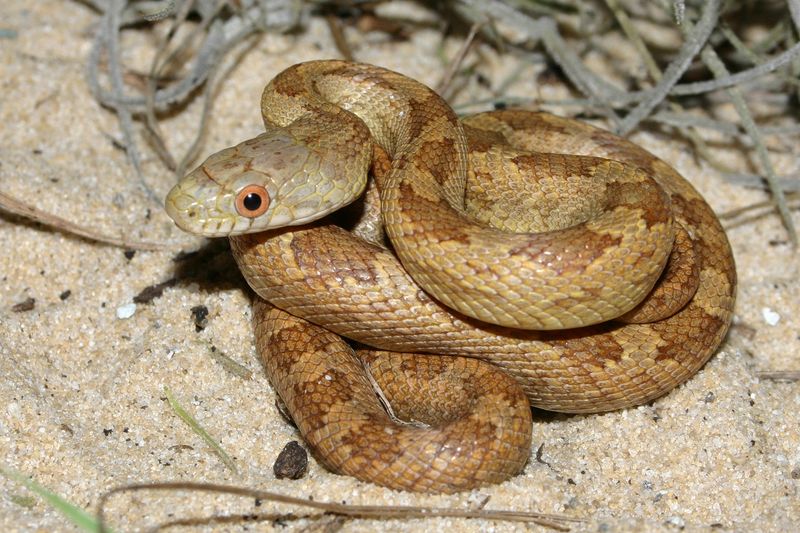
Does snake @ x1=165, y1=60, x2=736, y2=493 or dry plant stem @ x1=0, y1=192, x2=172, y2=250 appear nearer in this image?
snake @ x1=165, y1=60, x2=736, y2=493

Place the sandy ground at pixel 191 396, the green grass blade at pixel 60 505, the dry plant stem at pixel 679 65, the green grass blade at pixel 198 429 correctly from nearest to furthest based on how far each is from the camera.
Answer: the green grass blade at pixel 60 505
the sandy ground at pixel 191 396
the green grass blade at pixel 198 429
the dry plant stem at pixel 679 65

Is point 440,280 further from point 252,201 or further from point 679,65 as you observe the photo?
point 679,65

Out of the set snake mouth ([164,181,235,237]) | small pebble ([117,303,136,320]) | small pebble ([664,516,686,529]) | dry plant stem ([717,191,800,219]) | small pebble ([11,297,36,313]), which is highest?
snake mouth ([164,181,235,237])

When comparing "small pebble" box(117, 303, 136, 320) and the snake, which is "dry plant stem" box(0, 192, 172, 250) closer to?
"small pebble" box(117, 303, 136, 320)

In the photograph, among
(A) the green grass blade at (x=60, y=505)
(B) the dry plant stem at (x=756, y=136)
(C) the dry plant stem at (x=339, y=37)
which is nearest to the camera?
(A) the green grass blade at (x=60, y=505)

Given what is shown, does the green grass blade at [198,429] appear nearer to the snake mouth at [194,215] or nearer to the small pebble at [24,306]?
the snake mouth at [194,215]

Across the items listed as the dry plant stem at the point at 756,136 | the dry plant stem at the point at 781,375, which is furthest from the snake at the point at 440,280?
the dry plant stem at the point at 756,136

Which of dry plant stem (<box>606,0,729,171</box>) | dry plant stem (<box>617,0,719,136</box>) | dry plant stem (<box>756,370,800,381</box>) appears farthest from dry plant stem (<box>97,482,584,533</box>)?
dry plant stem (<box>606,0,729,171</box>)
